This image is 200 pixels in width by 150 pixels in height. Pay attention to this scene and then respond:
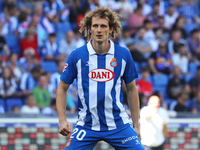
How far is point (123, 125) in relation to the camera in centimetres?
413

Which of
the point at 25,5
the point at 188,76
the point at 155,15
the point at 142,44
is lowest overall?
the point at 188,76

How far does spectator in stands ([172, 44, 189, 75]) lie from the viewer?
1084cm

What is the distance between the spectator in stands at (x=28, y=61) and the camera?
31.6ft

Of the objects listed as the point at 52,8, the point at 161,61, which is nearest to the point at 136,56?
the point at 161,61

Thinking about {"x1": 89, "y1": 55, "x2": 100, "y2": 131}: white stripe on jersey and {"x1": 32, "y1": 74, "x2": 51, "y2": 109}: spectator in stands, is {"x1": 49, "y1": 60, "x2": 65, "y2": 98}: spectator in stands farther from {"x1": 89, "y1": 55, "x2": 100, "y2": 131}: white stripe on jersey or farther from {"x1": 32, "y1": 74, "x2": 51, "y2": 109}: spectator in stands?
{"x1": 89, "y1": 55, "x2": 100, "y2": 131}: white stripe on jersey

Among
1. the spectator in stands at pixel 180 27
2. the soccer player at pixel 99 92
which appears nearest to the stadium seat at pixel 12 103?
the soccer player at pixel 99 92

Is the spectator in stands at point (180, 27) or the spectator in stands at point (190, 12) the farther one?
the spectator in stands at point (190, 12)

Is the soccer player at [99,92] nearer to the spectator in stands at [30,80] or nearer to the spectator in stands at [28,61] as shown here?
the spectator in stands at [30,80]

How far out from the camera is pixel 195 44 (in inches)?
461

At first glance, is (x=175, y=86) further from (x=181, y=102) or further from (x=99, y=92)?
(x=99, y=92)

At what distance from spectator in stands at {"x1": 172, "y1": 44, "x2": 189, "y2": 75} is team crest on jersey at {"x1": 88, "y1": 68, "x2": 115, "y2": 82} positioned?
705 cm

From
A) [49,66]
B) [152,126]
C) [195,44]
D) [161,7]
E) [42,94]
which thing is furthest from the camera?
[161,7]

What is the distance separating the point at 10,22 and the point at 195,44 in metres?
5.76

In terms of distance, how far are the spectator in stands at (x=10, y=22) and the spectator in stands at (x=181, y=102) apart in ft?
16.9
